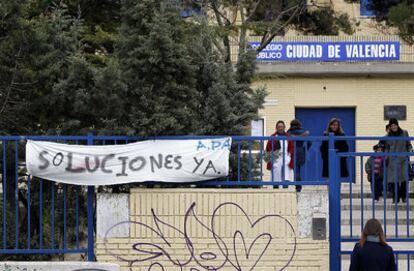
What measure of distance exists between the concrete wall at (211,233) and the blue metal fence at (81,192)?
0.20m

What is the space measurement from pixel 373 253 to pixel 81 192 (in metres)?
3.59

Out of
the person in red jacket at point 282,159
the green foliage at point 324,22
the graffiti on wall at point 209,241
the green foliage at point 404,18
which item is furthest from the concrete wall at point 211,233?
the green foliage at point 324,22

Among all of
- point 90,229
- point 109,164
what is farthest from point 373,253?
point 90,229

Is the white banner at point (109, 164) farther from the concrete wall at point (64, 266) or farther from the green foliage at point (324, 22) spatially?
the green foliage at point (324, 22)

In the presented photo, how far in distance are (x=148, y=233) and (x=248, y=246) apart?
1122 millimetres

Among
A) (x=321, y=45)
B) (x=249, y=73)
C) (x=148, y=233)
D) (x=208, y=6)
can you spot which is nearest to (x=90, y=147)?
(x=148, y=233)

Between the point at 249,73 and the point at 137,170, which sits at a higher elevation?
the point at 249,73

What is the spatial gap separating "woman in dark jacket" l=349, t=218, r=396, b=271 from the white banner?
1784 millimetres

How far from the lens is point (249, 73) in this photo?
442 inches

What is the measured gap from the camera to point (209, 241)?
30.7ft

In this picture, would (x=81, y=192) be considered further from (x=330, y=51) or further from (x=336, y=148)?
(x=330, y=51)

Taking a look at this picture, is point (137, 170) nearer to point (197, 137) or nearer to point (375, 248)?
point (197, 137)

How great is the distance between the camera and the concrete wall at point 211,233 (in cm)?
935

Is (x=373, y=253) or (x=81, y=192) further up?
(x=81, y=192)
